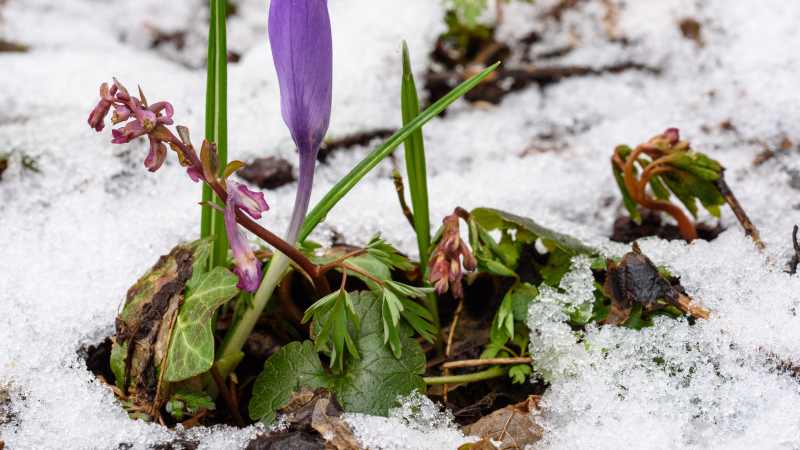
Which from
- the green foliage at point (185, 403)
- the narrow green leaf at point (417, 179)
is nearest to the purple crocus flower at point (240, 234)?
the green foliage at point (185, 403)

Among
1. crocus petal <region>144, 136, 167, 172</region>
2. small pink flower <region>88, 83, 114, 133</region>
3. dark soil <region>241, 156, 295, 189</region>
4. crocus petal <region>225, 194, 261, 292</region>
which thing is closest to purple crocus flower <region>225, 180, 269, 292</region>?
crocus petal <region>225, 194, 261, 292</region>

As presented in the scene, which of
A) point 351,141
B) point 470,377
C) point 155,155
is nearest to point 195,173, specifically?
point 155,155

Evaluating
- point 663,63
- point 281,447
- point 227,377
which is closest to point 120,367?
point 227,377

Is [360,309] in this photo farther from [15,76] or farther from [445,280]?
[15,76]

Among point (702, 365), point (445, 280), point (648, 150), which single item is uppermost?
point (648, 150)

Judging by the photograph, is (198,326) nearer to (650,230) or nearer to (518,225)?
(518,225)

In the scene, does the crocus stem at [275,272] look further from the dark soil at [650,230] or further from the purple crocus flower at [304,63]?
the dark soil at [650,230]

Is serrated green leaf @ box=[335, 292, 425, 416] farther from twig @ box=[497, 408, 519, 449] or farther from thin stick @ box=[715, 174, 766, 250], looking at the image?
thin stick @ box=[715, 174, 766, 250]

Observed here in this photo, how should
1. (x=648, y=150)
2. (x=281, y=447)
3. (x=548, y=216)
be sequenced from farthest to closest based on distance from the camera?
(x=548, y=216)
(x=648, y=150)
(x=281, y=447)
